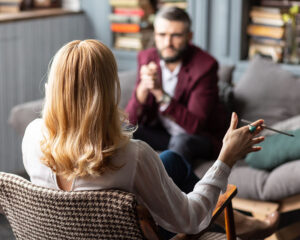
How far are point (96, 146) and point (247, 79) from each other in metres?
2.05

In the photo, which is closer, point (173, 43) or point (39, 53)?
point (173, 43)

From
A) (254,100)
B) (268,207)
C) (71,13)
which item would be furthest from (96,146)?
(71,13)

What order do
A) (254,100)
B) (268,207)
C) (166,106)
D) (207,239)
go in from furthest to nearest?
(254,100), (166,106), (268,207), (207,239)

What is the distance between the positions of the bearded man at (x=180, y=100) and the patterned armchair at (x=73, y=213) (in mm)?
1412

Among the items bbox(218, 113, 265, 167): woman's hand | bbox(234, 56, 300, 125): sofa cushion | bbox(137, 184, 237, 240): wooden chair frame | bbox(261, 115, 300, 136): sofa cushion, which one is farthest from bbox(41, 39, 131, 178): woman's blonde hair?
bbox(234, 56, 300, 125): sofa cushion

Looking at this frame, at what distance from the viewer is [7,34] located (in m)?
3.88

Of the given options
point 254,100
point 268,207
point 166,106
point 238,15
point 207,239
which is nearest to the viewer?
point 207,239

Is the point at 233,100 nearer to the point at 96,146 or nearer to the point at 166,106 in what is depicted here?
the point at 166,106

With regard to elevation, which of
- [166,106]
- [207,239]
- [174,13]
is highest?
[174,13]

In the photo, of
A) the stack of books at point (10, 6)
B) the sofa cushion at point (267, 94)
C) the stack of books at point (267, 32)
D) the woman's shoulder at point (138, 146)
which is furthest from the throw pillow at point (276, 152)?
the stack of books at point (10, 6)

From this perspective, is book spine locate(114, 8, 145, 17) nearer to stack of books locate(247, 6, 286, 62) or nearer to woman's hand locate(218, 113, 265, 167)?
stack of books locate(247, 6, 286, 62)

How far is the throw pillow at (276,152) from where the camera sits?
8.75 ft

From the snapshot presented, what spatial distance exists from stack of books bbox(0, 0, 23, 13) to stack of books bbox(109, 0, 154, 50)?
2.26 feet

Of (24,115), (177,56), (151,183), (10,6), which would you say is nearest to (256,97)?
(177,56)
